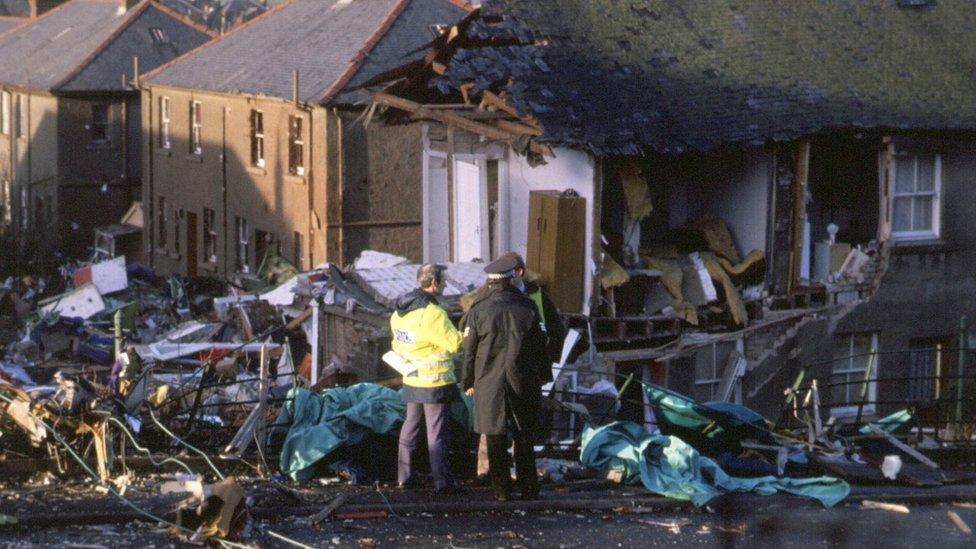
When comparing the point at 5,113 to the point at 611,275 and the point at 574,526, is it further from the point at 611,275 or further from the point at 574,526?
the point at 574,526

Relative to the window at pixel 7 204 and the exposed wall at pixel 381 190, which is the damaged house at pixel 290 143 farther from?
the window at pixel 7 204

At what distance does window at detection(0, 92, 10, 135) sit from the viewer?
50.6 metres

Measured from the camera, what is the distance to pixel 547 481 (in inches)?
463

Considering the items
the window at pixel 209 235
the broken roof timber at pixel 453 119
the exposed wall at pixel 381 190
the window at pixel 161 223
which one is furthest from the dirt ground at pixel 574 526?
the window at pixel 161 223

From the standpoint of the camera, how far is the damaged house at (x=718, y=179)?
2028 cm

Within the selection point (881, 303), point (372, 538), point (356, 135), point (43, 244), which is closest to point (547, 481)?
point (372, 538)

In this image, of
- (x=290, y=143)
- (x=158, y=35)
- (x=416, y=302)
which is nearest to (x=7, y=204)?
(x=158, y=35)

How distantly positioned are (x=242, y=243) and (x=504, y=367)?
25889 mm

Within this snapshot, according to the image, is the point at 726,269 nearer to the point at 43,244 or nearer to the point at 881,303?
the point at 881,303

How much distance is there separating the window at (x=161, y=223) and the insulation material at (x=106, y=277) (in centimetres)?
941

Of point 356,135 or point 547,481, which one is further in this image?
point 356,135

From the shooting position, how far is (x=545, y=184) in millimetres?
20734

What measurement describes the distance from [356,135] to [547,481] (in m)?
20.6

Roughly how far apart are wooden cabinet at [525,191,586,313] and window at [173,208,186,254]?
70.2 feet
